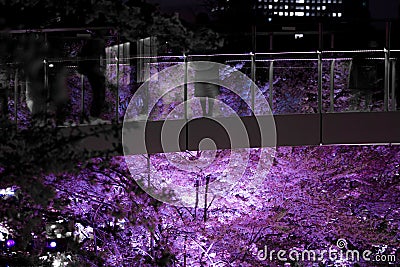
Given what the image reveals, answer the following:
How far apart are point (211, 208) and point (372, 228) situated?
2.89m

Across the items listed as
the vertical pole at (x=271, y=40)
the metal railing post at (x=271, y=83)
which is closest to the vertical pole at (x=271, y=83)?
the metal railing post at (x=271, y=83)

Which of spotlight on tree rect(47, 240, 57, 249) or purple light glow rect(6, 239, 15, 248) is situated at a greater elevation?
purple light glow rect(6, 239, 15, 248)

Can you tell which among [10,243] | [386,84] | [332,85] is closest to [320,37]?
[332,85]

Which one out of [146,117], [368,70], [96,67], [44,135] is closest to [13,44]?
[44,135]

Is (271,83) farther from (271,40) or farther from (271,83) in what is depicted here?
(271,40)

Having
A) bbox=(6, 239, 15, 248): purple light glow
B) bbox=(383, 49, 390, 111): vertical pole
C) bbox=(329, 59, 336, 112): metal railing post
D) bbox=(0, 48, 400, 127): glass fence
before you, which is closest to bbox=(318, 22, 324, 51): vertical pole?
bbox=(0, 48, 400, 127): glass fence

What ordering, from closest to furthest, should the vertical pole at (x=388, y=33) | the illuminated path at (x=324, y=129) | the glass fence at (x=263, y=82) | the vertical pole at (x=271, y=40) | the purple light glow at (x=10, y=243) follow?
the purple light glow at (x=10, y=243) < the glass fence at (x=263, y=82) < the illuminated path at (x=324, y=129) < the vertical pole at (x=388, y=33) < the vertical pole at (x=271, y=40)

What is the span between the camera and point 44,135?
307 centimetres

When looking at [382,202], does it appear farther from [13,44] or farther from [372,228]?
[13,44]

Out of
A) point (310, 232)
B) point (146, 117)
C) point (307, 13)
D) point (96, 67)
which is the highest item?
point (307, 13)

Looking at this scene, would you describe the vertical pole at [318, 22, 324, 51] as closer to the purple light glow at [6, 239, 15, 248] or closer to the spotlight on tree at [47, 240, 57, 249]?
the spotlight on tree at [47, 240, 57, 249]

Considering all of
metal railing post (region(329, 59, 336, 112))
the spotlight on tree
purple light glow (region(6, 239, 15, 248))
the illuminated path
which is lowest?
the spotlight on tree

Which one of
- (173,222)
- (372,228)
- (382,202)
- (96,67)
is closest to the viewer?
(96,67)

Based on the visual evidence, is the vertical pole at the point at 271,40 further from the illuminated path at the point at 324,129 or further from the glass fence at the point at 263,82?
the illuminated path at the point at 324,129
